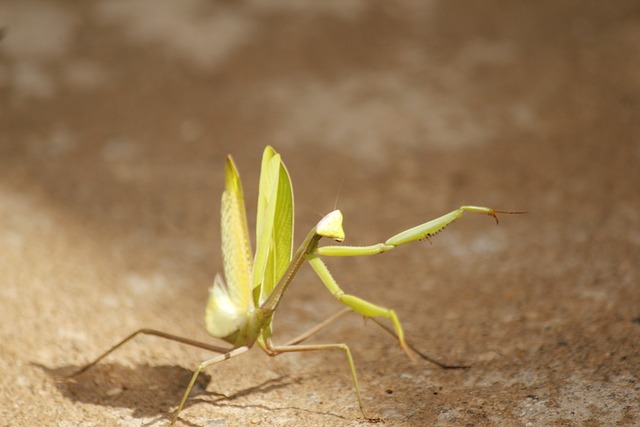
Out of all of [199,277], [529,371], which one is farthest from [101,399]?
[529,371]

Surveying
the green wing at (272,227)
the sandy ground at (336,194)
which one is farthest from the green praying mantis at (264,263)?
the sandy ground at (336,194)

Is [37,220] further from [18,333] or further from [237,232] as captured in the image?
[237,232]

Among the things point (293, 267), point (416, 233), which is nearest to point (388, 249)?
point (416, 233)

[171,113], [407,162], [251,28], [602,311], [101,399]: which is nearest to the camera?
[101,399]

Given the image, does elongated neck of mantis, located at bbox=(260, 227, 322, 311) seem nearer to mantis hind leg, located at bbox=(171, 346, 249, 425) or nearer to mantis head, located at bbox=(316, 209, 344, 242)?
mantis head, located at bbox=(316, 209, 344, 242)

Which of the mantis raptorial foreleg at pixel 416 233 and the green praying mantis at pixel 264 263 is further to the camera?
the green praying mantis at pixel 264 263

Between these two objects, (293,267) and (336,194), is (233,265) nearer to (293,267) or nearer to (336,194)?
(293,267)

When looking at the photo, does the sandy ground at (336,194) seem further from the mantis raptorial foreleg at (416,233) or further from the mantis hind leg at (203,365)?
the mantis raptorial foreleg at (416,233)
